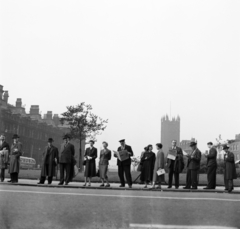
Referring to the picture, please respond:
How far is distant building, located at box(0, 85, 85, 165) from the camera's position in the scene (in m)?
→ 65.2

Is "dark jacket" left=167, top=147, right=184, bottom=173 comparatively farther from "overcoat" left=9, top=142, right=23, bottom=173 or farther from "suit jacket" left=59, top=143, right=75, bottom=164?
"overcoat" left=9, top=142, right=23, bottom=173

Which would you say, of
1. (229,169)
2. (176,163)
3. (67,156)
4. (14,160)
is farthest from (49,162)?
(229,169)

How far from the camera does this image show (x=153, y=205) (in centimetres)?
853

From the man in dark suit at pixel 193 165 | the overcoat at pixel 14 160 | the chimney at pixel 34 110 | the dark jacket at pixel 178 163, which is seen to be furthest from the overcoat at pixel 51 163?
the chimney at pixel 34 110

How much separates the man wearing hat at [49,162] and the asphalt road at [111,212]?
5349 mm

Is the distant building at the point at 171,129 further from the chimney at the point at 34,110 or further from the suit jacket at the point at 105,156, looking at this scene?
the suit jacket at the point at 105,156

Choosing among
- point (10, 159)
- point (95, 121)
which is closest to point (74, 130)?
point (95, 121)

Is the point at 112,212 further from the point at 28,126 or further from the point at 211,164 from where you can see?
the point at 28,126

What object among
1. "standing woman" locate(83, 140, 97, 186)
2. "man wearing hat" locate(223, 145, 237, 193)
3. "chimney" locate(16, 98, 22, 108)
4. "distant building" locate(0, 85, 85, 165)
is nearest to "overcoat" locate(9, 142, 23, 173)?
"standing woman" locate(83, 140, 97, 186)

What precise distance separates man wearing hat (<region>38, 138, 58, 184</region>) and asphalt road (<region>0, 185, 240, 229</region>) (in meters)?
5.35

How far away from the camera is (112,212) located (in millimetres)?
7734

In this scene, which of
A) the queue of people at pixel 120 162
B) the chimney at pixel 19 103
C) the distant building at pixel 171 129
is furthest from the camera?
the distant building at pixel 171 129

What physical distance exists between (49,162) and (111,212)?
7.68m

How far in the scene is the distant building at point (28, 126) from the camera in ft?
214
